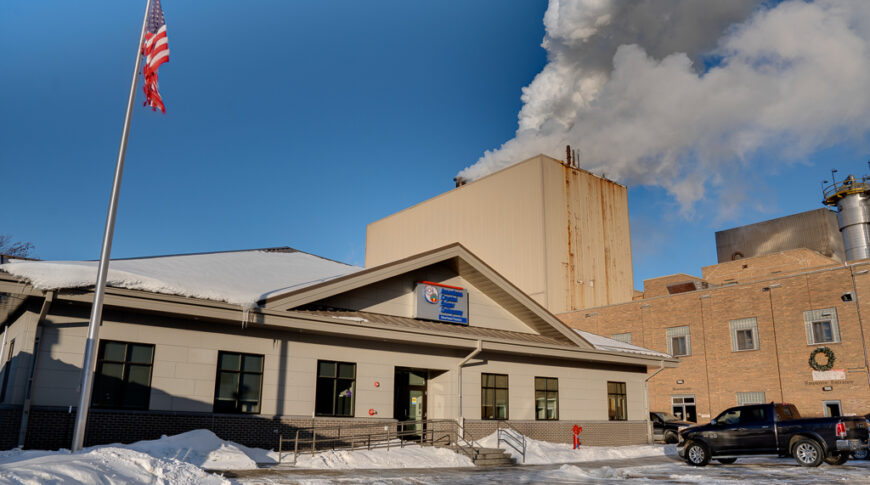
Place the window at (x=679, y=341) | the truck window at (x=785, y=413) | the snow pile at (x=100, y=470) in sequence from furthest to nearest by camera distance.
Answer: the window at (x=679, y=341) → the truck window at (x=785, y=413) → the snow pile at (x=100, y=470)

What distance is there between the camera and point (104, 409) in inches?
613

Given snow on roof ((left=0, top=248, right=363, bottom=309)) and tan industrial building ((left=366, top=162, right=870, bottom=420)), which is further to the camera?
tan industrial building ((left=366, top=162, right=870, bottom=420))

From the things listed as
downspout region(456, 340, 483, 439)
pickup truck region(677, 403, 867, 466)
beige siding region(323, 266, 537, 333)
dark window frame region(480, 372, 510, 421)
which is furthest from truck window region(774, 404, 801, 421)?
beige siding region(323, 266, 537, 333)

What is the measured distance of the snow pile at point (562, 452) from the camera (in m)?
20.2

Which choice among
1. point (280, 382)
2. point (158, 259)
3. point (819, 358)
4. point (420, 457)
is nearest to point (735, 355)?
point (819, 358)

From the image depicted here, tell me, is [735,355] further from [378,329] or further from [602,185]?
[378,329]

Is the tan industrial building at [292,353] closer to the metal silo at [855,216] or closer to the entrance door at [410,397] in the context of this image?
the entrance door at [410,397]

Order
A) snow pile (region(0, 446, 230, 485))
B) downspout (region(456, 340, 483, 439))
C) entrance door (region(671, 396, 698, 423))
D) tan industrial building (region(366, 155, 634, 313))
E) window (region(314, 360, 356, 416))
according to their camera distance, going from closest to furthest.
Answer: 1. snow pile (region(0, 446, 230, 485))
2. window (region(314, 360, 356, 416))
3. downspout (region(456, 340, 483, 439))
4. entrance door (region(671, 396, 698, 423))
5. tan industrial building (region(366, 155, 634, 313))

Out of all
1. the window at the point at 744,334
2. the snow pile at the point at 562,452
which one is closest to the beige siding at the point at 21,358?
the snow pile at the point at 562,452

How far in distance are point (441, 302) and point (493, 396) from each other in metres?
3.78

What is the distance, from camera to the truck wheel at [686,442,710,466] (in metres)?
18.6

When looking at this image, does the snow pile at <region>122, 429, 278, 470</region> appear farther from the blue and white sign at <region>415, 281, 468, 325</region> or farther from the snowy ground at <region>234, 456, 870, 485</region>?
the blue and white sign at <region>415, 281, 468, 325</region>

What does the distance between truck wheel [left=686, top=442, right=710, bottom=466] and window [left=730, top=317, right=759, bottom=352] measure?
21684 millimetres

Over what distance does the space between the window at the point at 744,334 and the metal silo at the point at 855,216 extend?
68.1ft
